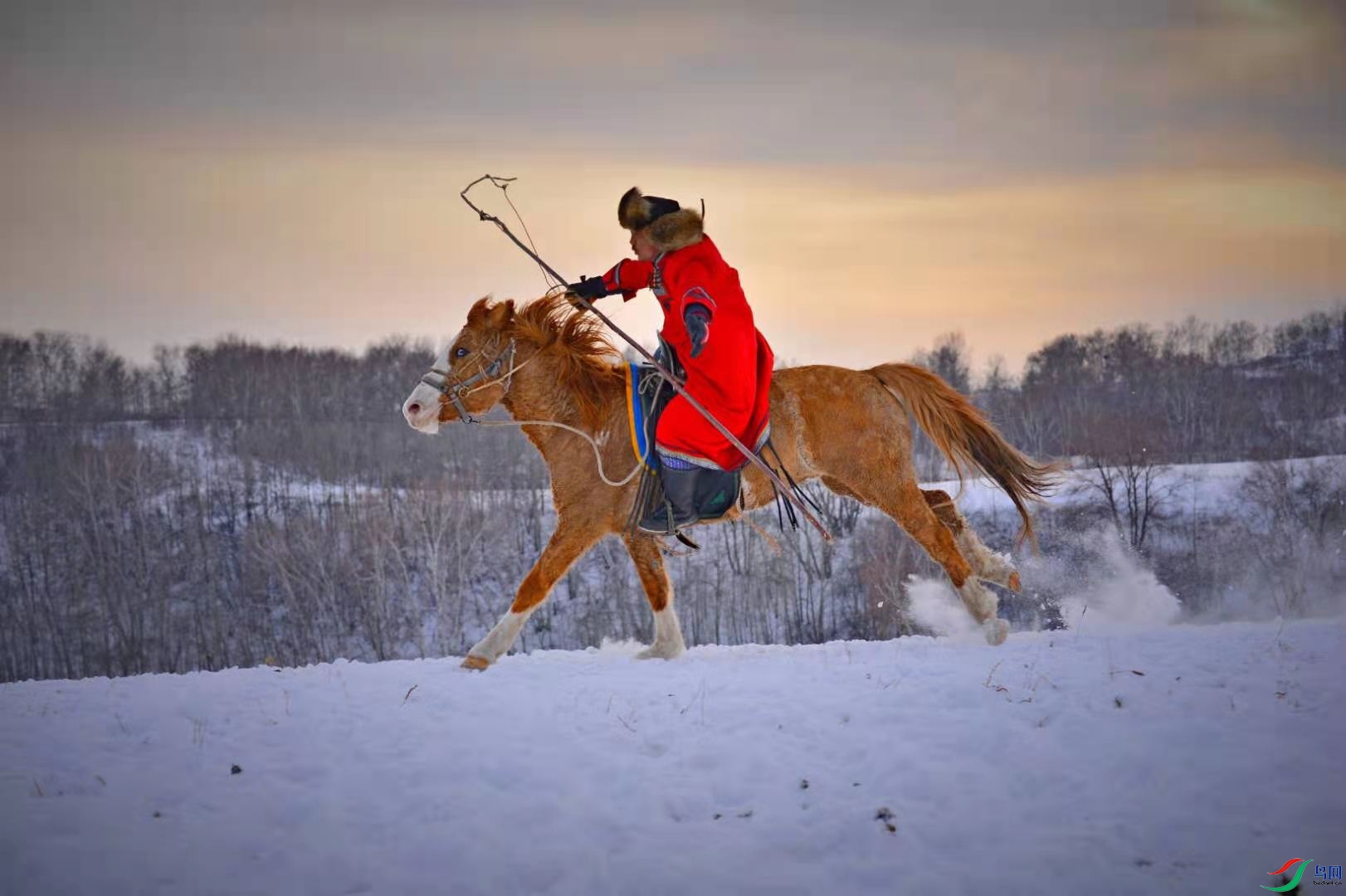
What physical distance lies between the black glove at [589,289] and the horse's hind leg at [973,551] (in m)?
2.90

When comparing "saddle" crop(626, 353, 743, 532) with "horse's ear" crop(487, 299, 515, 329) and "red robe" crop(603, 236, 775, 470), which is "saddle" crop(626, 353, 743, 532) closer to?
"red robe" crop(603, 236, 775, 470)

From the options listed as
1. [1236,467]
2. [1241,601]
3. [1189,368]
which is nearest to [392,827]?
[1241,601]

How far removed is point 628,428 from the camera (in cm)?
674

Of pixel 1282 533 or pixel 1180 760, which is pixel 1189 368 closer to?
A: pixel 1282 533

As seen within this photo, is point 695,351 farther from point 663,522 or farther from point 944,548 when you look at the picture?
point 944,548

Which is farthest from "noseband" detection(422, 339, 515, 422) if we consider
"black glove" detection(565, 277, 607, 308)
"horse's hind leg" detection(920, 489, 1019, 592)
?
"horse's hind leg" detection(920, 489, 1019, 592)

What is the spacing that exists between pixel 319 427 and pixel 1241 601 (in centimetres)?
4659

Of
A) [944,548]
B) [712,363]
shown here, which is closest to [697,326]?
[712,363]

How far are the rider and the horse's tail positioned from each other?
114 centimetres

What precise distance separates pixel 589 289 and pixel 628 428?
3.55 ft

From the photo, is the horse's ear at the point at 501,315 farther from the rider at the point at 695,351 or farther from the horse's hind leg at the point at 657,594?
the horse's hind leg at the point at 657,594
